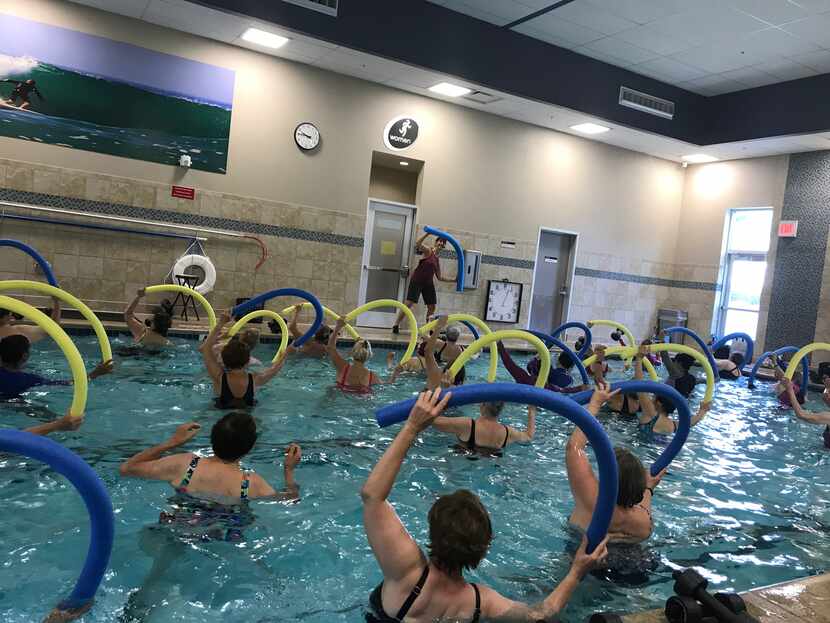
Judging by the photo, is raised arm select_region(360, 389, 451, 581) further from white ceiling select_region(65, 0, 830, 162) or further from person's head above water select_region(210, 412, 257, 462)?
white ceiling select_region(65, 0, 830, 162)

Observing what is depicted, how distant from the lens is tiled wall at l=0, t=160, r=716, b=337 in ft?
31.7

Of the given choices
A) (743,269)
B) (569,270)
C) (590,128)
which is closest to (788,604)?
(590,128)

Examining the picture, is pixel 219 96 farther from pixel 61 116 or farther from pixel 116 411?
pixel 116 411

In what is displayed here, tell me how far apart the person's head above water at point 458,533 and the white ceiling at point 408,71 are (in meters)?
8.81

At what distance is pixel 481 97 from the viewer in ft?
39.3

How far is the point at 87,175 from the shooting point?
987 cm

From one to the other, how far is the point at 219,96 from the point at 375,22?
293 centimetres

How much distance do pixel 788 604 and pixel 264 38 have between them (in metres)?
10.0

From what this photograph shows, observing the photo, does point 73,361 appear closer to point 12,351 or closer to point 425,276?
point 12,351

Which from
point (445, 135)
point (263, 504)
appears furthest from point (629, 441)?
point (445, 135)

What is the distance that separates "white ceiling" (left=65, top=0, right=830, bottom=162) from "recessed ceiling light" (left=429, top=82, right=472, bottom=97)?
17cm

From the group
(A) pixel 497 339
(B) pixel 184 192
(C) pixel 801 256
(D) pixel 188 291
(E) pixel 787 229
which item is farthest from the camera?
(E) pixel 787 229

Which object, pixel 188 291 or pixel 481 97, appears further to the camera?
pixel 481 97

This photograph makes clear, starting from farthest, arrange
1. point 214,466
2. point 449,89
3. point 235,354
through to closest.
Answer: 1. point 449,89
2. point 235,354
3. point 214,466
